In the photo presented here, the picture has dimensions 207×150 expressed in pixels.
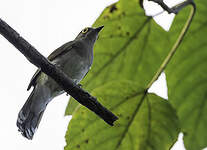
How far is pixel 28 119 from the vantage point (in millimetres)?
4012

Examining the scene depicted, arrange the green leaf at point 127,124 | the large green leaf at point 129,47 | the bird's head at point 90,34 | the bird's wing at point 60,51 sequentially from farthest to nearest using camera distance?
1. the bird's head at point 90,34
2. the bird's wing at point 60,51
3. the large green leaf at point 129,47
4. the green leaf at point 127,124

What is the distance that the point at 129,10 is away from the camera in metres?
2.50

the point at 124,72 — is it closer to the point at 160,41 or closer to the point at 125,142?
the point at 160,41

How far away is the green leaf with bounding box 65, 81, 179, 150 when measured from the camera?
2.06 meters

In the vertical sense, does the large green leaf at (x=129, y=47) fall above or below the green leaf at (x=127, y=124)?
above

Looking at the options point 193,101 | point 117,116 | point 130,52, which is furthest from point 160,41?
point 117,116

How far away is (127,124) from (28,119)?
2.10 m

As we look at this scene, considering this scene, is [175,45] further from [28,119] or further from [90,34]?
[90,34]

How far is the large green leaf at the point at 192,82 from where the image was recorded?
221 centimetres

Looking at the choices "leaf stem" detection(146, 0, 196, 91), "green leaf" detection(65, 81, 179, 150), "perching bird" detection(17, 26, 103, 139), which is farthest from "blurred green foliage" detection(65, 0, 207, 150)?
"perching bird" detection(17, 26, 103, 139)

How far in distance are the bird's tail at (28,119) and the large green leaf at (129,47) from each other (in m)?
1.17

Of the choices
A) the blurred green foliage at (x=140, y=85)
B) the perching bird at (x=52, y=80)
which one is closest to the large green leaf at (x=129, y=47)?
the blurred green foliage at (x=140, y=85)

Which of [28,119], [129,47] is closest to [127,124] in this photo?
[129,47]

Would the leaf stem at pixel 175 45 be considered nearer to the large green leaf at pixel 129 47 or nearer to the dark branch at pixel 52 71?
the large green leaf at pixel 129 47
